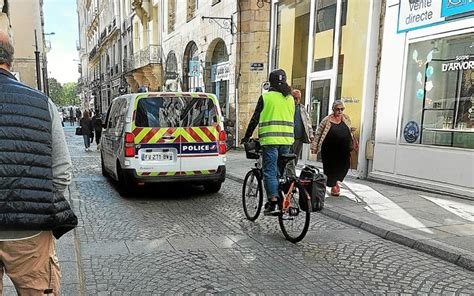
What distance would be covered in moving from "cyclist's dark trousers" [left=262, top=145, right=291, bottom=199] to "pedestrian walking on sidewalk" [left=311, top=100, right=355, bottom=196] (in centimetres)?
203

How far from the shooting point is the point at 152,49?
85.5 feet

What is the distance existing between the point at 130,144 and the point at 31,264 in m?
5.06

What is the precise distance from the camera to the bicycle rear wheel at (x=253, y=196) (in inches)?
231

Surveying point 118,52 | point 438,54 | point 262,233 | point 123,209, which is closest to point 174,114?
point 123,209

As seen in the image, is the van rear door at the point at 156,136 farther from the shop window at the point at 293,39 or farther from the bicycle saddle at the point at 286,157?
the shop window at the point at 293,39

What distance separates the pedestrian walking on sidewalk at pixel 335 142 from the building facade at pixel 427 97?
1715mm

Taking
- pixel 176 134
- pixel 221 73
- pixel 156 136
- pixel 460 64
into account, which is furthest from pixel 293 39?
pixel 156 136

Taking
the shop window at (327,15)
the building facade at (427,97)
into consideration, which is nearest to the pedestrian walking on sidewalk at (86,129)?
the shop window at (327,15)

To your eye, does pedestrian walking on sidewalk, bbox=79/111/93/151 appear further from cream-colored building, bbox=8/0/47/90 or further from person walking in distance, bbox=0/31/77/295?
person walking in distance, bbox=0/31/77/295

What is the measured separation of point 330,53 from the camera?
35.1 ft

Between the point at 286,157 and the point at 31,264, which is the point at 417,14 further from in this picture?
the point at 31,264

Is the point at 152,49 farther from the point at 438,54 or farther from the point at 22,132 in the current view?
the point at 22,132

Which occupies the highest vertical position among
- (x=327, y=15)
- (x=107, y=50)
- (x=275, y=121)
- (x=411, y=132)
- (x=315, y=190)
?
(x=107, y=50)

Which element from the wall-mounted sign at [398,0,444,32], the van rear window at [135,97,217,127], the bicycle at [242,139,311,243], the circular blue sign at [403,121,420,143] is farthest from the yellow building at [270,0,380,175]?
the bicycle at [242,139,311,243]
